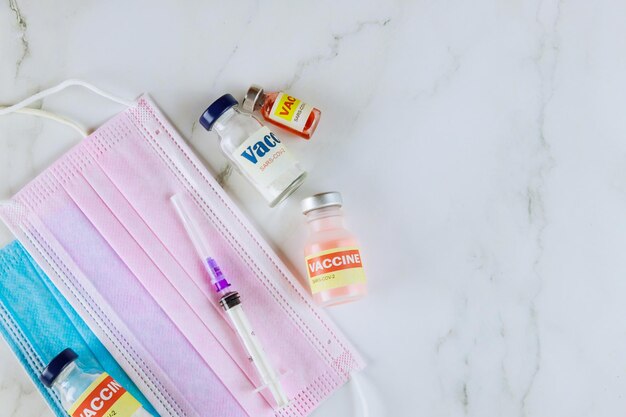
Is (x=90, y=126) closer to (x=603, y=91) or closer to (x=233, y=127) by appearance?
(x=233, y=127)

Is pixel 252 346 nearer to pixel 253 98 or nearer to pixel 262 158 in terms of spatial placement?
pixel 262 158

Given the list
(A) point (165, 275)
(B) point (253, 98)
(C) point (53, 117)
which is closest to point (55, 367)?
(A) point (165, 275)

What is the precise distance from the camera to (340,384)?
3.63ft

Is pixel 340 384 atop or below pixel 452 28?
below

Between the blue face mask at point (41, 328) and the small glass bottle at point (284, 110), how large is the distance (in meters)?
0.44

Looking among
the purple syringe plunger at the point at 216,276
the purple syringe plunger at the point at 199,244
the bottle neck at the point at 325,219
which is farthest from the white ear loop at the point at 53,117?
the bottle neck at the point at 325,219

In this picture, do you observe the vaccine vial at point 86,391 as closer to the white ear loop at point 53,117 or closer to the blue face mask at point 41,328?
the blue face mask at point 41,328

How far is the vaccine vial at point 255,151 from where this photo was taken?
1.05 metres

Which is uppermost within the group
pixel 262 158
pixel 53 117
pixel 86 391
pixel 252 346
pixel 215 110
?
pixel 53 117

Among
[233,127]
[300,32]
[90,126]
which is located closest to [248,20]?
[300,32]

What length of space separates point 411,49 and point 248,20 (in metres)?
0.28

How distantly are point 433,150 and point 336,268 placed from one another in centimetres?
28

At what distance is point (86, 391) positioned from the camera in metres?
1.00

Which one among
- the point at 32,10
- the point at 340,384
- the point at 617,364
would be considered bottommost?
the point at 617,364
